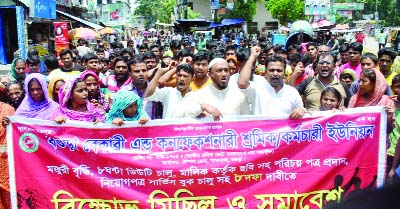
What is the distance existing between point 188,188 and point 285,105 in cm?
108

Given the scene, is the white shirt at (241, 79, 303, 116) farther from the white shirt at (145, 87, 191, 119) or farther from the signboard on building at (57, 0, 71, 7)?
the signboard on building at (57, 0, 71, 7)

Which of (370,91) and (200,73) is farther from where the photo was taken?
(200,73)

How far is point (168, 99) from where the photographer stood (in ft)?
15.3

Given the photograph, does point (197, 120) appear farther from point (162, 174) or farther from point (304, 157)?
point (304, 157)

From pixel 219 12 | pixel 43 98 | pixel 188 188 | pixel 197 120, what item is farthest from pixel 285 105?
pixel 219 12

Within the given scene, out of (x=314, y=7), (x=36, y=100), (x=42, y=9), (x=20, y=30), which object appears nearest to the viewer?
(x=36, y=100)

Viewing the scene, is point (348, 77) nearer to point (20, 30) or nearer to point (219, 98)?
point (219, 98)

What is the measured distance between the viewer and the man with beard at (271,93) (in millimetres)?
4277

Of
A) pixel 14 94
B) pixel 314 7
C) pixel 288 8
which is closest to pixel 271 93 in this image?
pixel 14 94

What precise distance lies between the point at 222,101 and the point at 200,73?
3.23 feet

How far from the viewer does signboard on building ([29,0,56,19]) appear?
15.2 metres

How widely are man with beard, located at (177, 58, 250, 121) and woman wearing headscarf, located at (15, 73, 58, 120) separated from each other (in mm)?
1244

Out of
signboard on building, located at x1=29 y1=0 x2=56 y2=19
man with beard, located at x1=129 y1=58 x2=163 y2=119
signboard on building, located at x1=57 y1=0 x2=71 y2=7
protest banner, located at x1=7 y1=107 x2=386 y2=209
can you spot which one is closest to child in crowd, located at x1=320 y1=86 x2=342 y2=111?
protest banner, located at x1=7 y1=107 x2=386 y2=209

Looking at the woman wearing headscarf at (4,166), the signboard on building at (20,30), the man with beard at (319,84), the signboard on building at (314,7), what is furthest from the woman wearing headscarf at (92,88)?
the signboard on building at (314,7)
